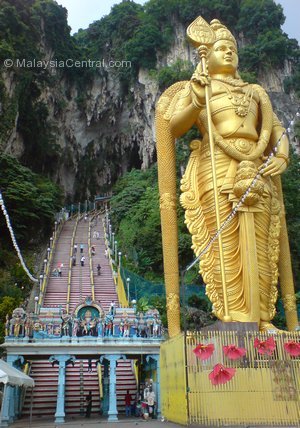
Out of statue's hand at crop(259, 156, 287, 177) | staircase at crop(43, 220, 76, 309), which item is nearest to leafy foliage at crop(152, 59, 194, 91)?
staircase at crop(43, 220, 76, 309)

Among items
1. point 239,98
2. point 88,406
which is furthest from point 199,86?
point 88,406

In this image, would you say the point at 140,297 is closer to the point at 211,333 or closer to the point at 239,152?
the point at 239,152

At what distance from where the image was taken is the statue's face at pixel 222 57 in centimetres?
963

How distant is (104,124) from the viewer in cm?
3303

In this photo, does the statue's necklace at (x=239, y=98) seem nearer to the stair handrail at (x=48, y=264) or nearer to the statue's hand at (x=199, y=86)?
A: the statue's hand at (x=199, y=86)

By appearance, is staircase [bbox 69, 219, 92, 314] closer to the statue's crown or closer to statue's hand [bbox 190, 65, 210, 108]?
statue's hand [bbox 190, 65, 210, 108]

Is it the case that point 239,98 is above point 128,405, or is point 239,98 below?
above

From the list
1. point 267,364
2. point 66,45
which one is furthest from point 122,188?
point 267,364

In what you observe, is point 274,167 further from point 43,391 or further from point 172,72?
point 172,72

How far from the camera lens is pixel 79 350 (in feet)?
32.4

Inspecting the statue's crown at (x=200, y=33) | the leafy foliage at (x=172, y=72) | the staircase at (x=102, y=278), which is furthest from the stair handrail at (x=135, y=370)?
the leafy foliage at (x=172, y=72)

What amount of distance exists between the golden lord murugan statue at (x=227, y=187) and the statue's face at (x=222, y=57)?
2 centimetres

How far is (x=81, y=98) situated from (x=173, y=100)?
23117mm

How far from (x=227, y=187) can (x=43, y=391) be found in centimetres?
656
